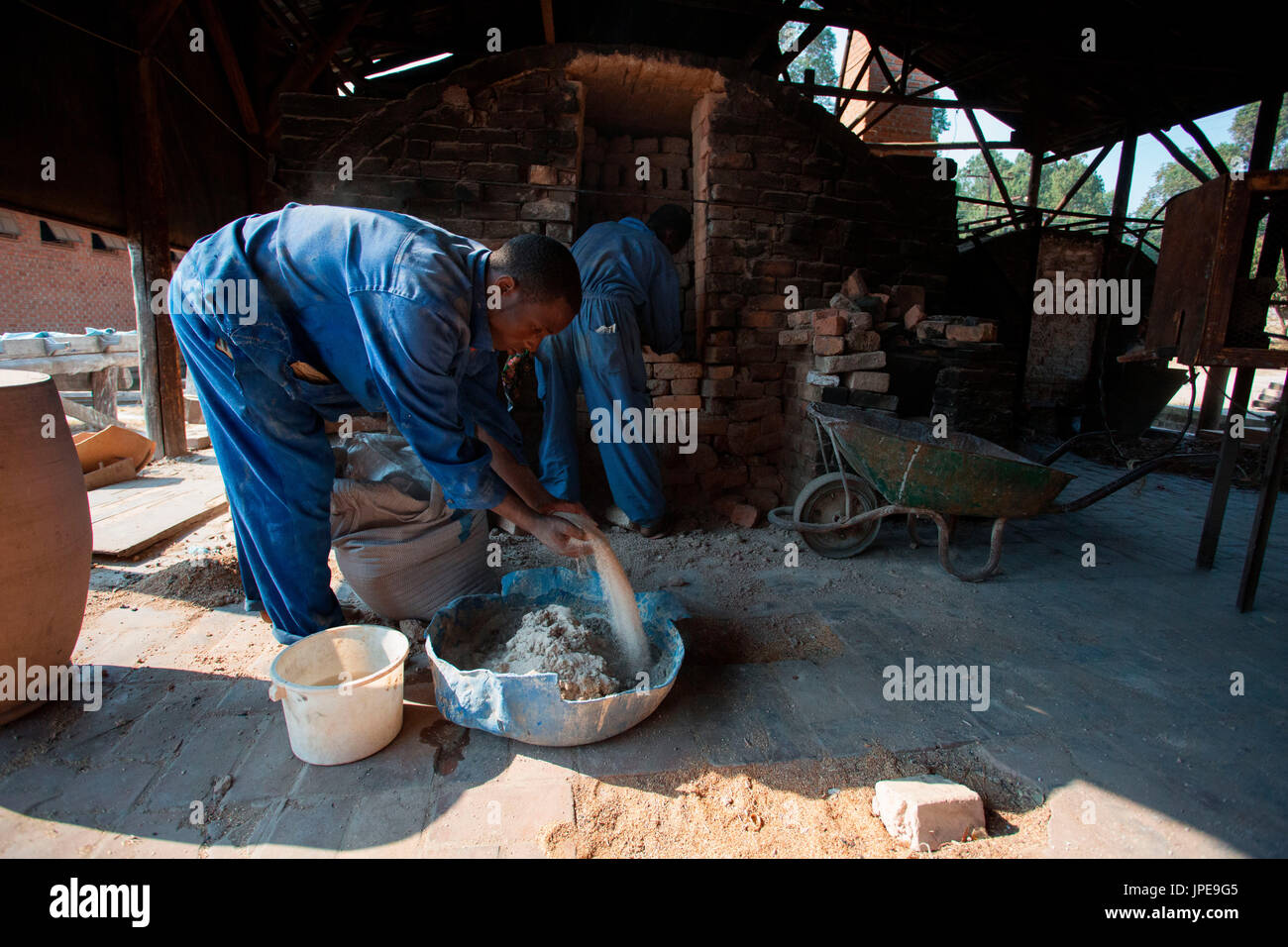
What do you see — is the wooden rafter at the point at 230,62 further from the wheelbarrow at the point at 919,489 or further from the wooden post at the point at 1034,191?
the wooden post at the point at 1034,191

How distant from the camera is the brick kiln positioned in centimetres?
403

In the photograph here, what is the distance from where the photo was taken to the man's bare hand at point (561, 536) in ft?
6.66

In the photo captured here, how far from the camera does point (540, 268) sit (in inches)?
77.2

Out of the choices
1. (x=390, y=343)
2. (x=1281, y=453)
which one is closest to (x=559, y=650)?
(x=390, y=343)

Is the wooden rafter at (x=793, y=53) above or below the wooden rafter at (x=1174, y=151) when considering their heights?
above

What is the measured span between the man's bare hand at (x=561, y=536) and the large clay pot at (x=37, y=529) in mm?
1372

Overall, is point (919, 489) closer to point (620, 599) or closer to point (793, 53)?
point (620, 599)

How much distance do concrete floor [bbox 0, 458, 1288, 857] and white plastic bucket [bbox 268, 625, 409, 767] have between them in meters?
0.06

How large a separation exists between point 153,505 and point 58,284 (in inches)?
425

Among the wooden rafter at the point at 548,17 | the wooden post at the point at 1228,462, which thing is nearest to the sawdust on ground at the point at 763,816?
the wooden post at the point at 1228,462

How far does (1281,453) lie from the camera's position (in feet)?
9.59

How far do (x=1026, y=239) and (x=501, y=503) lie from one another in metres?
8.41

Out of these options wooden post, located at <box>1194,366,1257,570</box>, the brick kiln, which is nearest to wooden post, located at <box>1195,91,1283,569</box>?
wooden post, located at <box>1194,366,1257,570</box>
